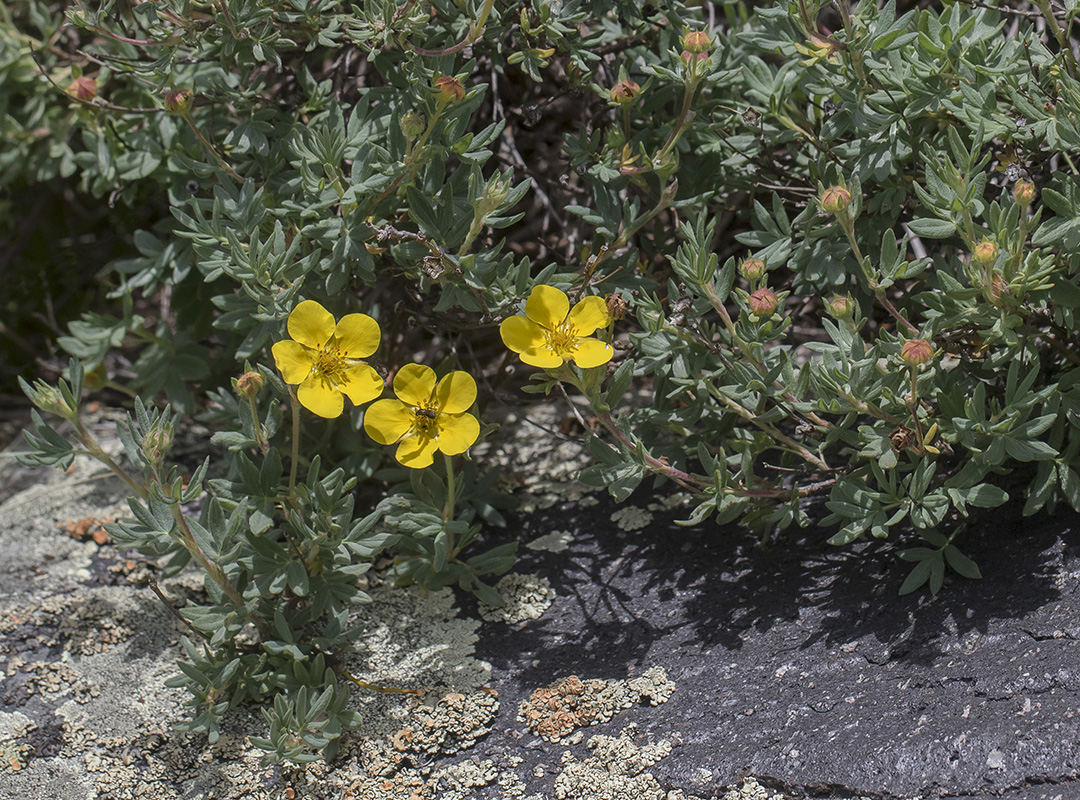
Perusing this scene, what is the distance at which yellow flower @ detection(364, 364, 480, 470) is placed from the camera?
6.70 ft

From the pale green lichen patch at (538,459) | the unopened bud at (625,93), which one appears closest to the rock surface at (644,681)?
the pale green lichen patch at (538,459)

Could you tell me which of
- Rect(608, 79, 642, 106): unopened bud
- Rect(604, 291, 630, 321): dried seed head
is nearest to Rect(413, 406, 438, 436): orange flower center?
Rect(604, 291, 630, 321): dried seed head

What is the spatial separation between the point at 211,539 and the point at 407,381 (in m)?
0.52

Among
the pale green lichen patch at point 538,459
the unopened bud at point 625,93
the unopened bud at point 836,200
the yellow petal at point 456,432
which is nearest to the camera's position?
the unopened bud at point 836,200

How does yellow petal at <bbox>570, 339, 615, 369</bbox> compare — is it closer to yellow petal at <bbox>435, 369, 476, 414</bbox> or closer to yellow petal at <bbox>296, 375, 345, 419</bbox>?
yellow petal at <bbox>435, 369, 476, 414</bbox>

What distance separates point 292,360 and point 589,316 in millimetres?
619

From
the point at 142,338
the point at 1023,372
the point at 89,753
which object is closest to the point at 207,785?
the point at 89,753

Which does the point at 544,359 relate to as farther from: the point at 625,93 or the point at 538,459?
the point at 538,459

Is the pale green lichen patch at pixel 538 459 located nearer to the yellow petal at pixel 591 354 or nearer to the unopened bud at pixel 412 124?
the yellow petal at pixel 591 354

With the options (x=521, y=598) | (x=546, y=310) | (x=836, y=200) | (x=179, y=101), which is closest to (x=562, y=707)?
(x=521, y=598)

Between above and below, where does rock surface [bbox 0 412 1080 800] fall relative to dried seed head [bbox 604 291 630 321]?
below

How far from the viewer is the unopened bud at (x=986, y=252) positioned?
5.83ft

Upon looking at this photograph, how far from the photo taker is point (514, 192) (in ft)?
6.86

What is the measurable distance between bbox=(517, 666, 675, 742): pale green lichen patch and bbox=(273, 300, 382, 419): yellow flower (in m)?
0.73
